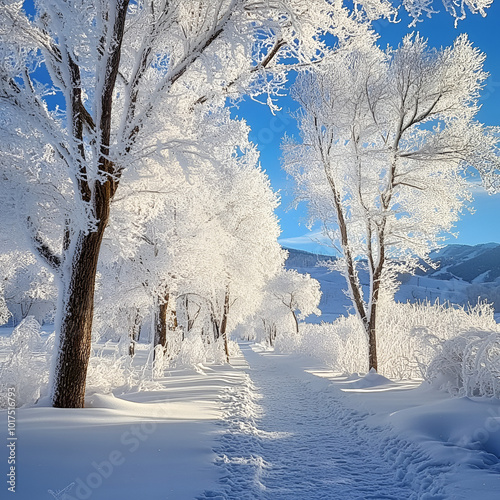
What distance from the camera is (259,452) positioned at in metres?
3.66

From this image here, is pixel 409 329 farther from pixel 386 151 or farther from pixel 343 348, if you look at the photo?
pixel 386 151

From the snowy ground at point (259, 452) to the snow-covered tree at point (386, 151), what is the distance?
16.3 ft

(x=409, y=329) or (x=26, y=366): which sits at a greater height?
(x=409, y=329)

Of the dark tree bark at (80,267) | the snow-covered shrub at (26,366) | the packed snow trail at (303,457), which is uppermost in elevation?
the dark tree bark at (80,267)

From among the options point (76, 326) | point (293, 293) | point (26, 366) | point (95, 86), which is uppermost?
point (95, 86)

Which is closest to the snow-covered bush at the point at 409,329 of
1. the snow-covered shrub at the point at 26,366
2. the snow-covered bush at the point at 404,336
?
the snow-covered bush at the point at 404,336

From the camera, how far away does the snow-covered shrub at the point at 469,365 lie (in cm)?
449

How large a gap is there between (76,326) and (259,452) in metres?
3.03

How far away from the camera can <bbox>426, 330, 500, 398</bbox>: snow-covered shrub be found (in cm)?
449

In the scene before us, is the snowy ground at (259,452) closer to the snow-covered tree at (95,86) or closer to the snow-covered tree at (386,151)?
the snow-covered tree at (95,86)

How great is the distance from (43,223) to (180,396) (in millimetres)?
4096

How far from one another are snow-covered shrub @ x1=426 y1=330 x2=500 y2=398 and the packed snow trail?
5.12 feet

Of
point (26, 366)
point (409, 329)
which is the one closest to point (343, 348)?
point (409, 329)

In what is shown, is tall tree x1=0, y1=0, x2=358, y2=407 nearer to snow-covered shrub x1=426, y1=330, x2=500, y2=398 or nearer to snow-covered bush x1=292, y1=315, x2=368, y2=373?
snow-covered shrub x1=426, y1=330, x2=500, y2=398
